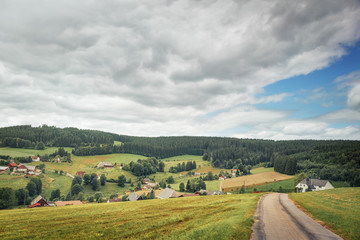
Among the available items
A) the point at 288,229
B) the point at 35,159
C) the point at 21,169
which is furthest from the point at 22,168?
the point at 288,229

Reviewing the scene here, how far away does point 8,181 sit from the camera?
312 ft

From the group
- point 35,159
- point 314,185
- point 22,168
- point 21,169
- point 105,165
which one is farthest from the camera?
point 105,165

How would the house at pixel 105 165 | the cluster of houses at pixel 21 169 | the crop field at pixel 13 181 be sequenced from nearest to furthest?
1. the crop field at pixel 13 181
2. the cluster of houses at pixel 21 169
3. the house at pixel 105 165

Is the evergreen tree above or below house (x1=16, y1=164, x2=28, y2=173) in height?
below

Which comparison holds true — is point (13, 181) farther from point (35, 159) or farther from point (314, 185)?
point (314, 185)

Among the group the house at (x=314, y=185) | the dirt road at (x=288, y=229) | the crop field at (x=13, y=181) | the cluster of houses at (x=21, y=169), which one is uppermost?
the dirt road at (x=288, y=229)

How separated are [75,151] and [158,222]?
640 ft

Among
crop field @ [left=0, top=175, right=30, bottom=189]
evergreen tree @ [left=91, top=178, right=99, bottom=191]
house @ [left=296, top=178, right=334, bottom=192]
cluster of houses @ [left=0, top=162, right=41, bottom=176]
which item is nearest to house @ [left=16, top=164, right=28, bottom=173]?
cluster of houses @ [left=0, top=162, right=41, bottom=176]

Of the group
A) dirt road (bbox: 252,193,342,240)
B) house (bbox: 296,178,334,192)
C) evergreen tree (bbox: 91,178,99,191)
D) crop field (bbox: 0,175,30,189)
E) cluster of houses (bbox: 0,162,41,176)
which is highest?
dirt road (bbox: 252,193,342,240)

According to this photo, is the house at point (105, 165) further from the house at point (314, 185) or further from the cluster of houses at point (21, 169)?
the house at point (314, 185)

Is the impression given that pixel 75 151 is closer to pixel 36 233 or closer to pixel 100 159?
pixel 100 159

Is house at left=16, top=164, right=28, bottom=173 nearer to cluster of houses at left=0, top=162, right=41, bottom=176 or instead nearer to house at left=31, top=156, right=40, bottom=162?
cluster of houses at left=0, top=162, right=41, bottom=176

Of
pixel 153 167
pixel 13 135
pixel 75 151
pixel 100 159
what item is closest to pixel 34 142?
pixel 13 135

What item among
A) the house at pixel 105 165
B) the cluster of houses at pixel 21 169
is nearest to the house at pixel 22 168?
the cluster of houses at pixel 21 169
